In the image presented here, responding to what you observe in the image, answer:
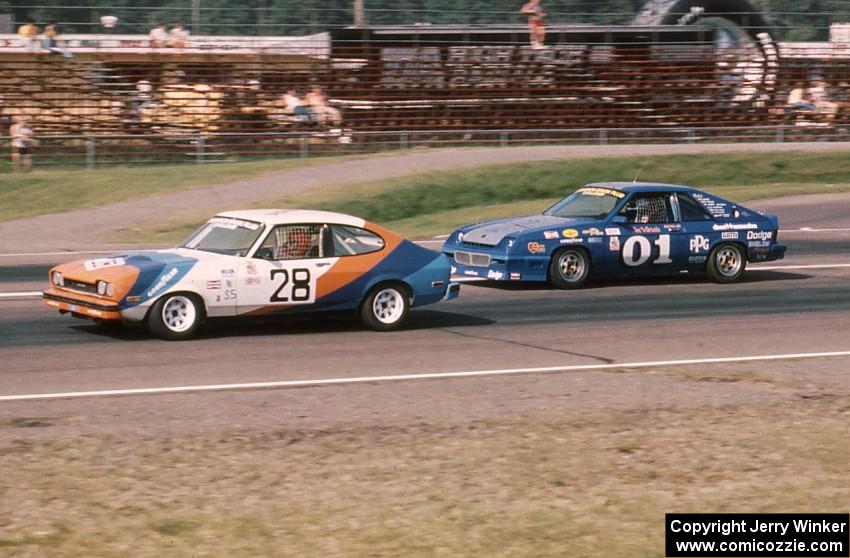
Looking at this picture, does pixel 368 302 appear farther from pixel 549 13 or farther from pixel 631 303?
pixel 549 13

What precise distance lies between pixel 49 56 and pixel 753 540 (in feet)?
94.4

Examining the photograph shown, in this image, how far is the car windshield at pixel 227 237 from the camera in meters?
12.3

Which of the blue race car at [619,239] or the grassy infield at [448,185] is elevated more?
the grassy infield at [448,185]

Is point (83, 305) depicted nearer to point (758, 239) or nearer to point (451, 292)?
point (451, 292)

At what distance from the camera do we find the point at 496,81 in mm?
35000

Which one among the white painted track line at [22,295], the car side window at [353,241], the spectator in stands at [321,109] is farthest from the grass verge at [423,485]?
the spectator in stands at [321,109]

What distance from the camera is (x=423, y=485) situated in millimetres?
7086

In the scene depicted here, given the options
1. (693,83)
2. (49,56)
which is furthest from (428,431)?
(693,83)

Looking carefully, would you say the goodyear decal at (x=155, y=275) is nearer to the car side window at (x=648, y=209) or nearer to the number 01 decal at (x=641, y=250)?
the number 01 decal at (x=641, y=250)

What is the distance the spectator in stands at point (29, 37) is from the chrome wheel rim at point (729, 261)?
20587mm

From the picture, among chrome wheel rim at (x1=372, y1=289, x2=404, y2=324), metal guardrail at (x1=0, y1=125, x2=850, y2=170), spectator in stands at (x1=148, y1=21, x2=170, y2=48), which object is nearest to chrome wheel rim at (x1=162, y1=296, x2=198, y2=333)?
chrome wheel rim at (x1=372, y1=289, x2=404, y2=324)

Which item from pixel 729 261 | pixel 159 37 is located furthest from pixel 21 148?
pixel 729 261

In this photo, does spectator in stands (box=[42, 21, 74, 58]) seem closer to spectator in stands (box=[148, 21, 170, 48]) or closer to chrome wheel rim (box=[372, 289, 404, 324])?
spectator in stands (box=[148, 21, 170, 48])

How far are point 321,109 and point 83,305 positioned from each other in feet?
68.0
